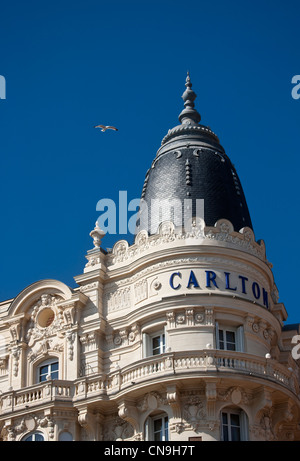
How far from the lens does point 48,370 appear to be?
154ft

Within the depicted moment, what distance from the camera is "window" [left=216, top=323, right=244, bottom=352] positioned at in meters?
44.1

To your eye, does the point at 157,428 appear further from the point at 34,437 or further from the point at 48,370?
the point at 48,370

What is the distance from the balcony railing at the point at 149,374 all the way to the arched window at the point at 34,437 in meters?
1.19

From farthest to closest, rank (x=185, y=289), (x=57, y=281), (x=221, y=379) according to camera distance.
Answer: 1. (x=57, y=281)
2. (x=185, y=289)
3. (x=221, y=379)

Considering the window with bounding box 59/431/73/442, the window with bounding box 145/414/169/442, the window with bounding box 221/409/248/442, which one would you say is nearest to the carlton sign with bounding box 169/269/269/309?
the window with bounding box 221/409/248/442

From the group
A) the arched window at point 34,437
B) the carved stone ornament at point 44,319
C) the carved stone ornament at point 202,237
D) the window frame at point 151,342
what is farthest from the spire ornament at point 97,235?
the arched window at point 34,437

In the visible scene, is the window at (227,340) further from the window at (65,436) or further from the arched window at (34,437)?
the arched window at (34,437)

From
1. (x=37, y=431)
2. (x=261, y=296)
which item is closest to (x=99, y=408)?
(x=37, y=431)

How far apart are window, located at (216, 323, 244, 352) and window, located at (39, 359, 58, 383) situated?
24.7 ft

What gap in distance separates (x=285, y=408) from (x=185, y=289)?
6.28 m

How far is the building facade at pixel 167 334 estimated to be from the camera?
42.2m

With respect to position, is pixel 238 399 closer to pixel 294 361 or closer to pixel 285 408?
pixel 285 408

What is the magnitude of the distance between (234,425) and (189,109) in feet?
55.0
